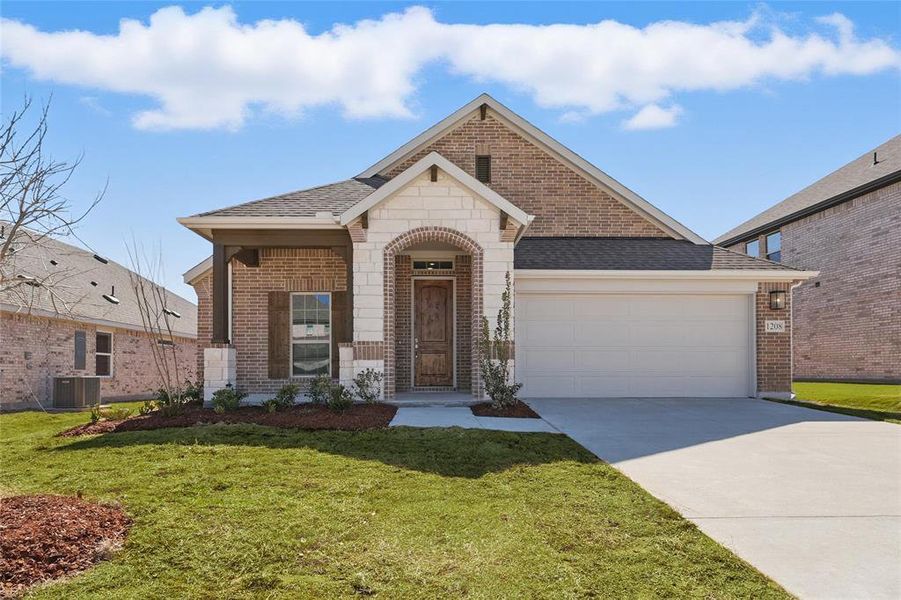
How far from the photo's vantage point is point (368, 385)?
11.3 meters

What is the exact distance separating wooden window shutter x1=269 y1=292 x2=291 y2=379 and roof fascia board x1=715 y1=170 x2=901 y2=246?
56.8 ft

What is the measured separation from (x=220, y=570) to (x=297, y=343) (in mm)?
9723

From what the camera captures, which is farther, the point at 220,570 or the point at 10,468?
the point at 10,468

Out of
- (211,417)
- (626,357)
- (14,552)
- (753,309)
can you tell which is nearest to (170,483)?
(14,552)

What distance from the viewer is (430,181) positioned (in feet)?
39.0

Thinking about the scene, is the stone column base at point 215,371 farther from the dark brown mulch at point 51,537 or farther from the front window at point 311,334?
the dark brown mulch at point 51,537

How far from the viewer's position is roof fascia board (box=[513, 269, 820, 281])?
42.5 feet

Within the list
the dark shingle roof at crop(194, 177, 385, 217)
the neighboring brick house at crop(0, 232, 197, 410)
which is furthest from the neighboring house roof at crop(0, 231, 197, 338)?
the dark shingle roof at crop(194, 177, 385, 217)

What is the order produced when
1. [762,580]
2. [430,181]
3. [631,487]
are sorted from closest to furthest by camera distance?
[762,580] < [631,487] < [430,181]

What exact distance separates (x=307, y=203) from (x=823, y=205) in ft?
58.5

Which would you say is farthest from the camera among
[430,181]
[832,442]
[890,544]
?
[430,181]

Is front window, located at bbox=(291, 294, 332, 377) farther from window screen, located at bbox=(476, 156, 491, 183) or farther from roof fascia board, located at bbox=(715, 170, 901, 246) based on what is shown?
roof fascia board, located at bbox=(715, 170, 901, 246)

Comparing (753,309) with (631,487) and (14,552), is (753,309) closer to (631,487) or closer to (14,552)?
(631,487)

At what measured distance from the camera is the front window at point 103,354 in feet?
61.8
